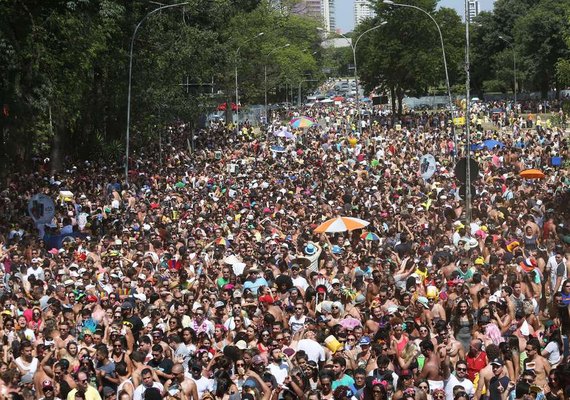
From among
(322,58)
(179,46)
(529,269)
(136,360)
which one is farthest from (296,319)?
(322,58)

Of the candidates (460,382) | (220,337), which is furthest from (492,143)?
(460,382)

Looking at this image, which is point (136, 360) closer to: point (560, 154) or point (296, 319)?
point (296, 319)

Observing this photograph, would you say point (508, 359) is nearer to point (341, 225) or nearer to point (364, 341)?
point (364, 341)

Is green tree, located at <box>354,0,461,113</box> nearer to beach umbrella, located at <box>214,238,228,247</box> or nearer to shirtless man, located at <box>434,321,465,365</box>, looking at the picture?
beach umbrella, located at <box>214,238,228,247</box>

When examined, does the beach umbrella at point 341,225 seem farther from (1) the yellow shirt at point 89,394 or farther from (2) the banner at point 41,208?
(1) the yellow shirt at point 89,394

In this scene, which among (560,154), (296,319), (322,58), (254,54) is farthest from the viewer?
(322,58)

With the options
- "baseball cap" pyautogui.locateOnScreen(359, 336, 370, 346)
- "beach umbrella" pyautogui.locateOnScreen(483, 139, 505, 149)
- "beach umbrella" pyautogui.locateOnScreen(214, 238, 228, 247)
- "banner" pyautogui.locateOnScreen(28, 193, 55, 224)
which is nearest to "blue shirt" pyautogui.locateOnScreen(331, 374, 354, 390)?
"baseball cap" pyautogui.locateOnScreen(359, 336, 370, 346)
